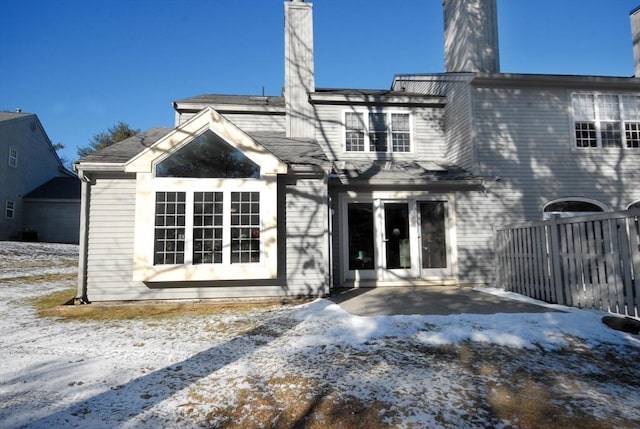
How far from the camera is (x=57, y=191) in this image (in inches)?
800

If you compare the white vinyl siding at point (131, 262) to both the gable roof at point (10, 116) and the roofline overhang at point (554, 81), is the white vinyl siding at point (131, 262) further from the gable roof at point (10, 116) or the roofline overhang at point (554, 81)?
the gable roof at point (10, 116)

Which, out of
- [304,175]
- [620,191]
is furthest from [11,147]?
[620,191]

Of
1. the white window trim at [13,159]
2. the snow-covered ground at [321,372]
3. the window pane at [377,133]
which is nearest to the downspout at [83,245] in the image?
the snow-covered ground at [321,372]

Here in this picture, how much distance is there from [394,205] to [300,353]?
562cm

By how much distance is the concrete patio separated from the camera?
18.5ft

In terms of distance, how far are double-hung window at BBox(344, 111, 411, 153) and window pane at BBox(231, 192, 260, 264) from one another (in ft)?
15.2

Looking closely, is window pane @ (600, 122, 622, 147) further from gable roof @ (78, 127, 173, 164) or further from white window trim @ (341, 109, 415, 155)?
gable roof @ (78, 127, 173, 164)

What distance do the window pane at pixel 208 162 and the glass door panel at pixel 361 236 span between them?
3070mm

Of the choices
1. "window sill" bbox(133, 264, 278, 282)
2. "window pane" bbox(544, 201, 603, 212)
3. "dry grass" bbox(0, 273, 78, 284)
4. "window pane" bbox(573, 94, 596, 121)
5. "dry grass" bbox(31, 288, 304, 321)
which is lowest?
"dry grass" bbox(31, 288, 304, 321)

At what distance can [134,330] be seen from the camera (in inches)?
189

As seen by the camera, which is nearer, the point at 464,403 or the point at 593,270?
the point at 464,403

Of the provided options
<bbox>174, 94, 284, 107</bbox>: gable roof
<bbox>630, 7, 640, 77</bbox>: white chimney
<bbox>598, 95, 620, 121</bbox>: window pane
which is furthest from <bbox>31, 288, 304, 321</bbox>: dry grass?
<bbox>630, 7, 640, 77</bbox>: white chimney

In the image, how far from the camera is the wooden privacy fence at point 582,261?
4.93 m

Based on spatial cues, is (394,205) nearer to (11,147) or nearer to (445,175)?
(445,175)
